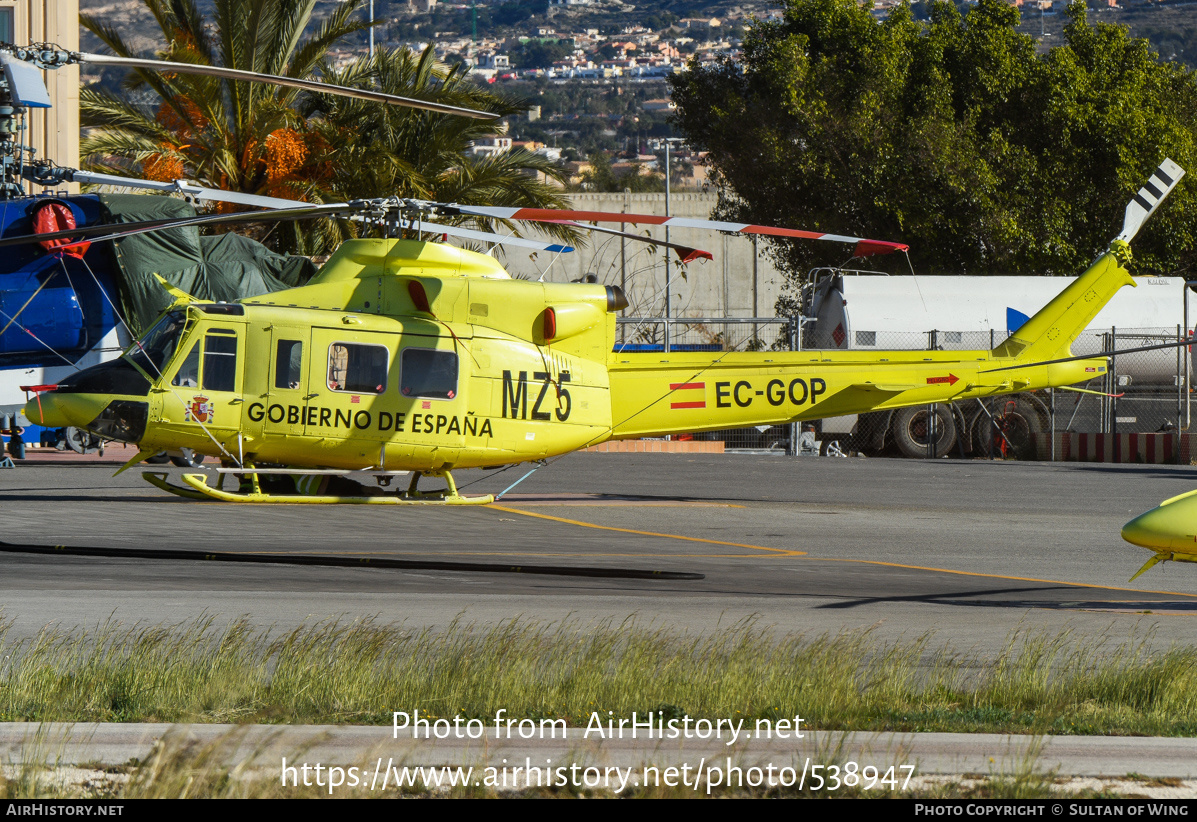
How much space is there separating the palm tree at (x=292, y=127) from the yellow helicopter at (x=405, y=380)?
1100 centimetres

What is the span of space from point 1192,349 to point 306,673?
88.3 ft

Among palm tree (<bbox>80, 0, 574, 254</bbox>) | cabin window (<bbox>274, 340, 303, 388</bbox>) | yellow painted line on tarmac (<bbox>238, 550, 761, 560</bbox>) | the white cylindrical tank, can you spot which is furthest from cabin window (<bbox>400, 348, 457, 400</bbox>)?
the white cylindrical tank

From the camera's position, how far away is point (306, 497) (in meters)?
14.9

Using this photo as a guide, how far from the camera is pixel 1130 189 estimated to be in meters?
36.5

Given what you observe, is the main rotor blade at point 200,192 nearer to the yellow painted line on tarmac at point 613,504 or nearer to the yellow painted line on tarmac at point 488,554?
the yellow painted line on tarmac at point 488,554

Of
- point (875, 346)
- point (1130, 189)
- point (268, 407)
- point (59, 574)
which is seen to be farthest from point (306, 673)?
point (1130, 189)

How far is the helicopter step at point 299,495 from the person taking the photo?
14.3 meters

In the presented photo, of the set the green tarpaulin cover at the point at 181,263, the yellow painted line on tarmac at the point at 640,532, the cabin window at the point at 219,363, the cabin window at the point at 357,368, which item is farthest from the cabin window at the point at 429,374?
the green tarpaulin cover at the point at 181,263

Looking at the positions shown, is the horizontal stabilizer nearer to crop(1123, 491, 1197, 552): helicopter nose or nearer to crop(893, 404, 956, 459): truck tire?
crop(1123, 491, 1197, 552): helicopter nose

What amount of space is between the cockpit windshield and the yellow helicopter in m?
0.02

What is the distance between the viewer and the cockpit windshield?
14.3 meters

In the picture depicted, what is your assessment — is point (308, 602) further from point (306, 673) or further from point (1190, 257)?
point (1190, 257)

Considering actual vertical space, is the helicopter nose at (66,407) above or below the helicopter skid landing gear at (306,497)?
above
